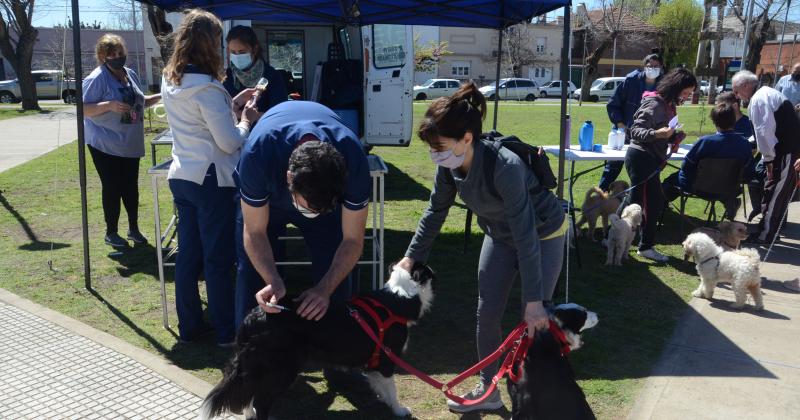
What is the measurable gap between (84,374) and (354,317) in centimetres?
180

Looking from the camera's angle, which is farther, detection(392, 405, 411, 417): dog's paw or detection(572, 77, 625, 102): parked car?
detection(572, 77, 625, 102): parked car

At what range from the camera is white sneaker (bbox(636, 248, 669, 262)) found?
5762 mm

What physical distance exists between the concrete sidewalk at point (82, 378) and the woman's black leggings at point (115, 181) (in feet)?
5.60

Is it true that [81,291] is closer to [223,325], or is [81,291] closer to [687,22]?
[223,325]

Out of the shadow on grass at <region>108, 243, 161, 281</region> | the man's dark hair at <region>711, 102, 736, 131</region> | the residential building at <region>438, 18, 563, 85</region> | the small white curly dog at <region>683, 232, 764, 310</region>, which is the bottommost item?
the shadow on grass at <region>108, 243, 161, 281</region>

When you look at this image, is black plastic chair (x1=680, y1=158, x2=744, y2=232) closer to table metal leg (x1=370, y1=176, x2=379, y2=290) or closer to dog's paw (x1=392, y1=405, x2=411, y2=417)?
table metal leg (x1=370, y1=176, x2=379, y2=290)

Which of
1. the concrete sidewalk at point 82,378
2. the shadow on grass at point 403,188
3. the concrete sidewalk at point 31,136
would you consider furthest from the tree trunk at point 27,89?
the concrete sidewalk at point 82,378

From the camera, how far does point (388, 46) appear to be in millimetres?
9086

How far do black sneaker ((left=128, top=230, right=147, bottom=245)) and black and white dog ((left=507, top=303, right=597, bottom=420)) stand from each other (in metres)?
4.61

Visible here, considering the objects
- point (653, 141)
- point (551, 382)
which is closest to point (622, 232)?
point (653, 141)

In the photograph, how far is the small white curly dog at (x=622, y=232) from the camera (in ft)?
17.9

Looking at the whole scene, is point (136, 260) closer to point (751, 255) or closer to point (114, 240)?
point (114, 240)

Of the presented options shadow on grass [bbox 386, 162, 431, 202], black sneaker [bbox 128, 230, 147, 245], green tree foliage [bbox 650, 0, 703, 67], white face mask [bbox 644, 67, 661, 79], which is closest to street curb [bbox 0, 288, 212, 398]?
black sneaker [bbox 128, 230, 147, 245]

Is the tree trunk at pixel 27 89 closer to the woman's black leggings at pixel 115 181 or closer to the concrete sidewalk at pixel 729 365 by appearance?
the woman's black leggings at pixel 115 181
